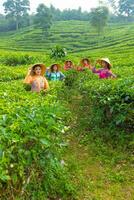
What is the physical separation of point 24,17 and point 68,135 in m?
90.1

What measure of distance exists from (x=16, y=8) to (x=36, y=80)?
97240 millimetres

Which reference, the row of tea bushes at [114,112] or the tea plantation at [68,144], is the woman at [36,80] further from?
the row of tea bushes at [114,112]

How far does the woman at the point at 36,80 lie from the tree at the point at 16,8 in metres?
85.9

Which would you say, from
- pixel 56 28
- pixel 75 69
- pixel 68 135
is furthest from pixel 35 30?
pixel 68 135

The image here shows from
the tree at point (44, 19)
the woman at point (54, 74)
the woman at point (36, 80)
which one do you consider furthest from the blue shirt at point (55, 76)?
the tree at point (44, 19)

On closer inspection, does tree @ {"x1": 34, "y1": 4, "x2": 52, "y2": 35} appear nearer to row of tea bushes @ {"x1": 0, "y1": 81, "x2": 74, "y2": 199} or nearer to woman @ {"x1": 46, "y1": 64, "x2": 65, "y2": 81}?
woman @ {"x1": 46, "y1": 64, "x2": 65, "y2": 81}

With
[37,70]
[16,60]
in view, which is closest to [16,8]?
[16,60]

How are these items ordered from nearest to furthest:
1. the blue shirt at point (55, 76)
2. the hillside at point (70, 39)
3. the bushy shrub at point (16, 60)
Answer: the blue shirt at point (55, 76) < the bushy shrub at point (16, 60) < the hillside at point (70, 39)

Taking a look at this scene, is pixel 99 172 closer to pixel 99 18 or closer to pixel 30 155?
pixel 30 155

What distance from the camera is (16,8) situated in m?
103

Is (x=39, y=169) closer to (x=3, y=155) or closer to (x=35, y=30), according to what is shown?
(x=3, y=155)

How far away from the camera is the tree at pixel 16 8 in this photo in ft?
318

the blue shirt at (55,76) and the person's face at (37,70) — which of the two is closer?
the person's face at (37,70)

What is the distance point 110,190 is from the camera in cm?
643
